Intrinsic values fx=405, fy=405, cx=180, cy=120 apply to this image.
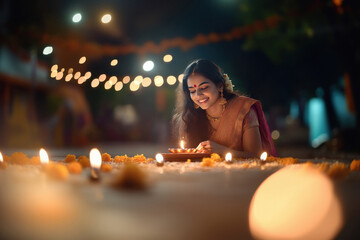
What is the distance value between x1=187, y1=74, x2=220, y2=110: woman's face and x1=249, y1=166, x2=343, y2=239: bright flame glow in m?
2.06

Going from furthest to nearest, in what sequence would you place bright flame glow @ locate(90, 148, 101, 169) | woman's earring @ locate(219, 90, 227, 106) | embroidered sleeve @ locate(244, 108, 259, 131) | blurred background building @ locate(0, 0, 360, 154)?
blurred background building @ locate(0, 0, 360, 154)
woman's earring @ locate(219, 90, 227, 106)
embroidered sleeve @ locate(244, 108, 259, 131)
bright flame glow @ locate(90, 148, 101, 169)

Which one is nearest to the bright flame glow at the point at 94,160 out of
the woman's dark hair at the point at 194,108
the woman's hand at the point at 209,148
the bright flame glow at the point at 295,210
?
the bright flame glow at the point at 295,210

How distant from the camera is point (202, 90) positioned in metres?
3.67

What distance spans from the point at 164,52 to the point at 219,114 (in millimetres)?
6866

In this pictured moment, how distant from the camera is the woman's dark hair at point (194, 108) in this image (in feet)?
12.2

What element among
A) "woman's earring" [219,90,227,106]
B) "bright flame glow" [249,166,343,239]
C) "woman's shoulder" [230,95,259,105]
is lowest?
"bright flame glow" [249,166,343,239]

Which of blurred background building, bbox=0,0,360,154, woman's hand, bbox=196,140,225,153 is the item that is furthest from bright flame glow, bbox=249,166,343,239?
blurred background building, bbox=0,0,360,154

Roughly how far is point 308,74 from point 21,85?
12366 millimetres

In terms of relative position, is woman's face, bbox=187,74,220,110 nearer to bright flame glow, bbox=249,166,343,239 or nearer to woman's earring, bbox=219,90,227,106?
woman's earring, bbox=219,90,227,106

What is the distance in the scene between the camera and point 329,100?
18062mm

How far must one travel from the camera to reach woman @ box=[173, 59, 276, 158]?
3617 millimetres

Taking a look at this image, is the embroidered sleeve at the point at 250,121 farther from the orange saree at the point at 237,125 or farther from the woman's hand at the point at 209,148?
the woman's hand at the point at 209,148

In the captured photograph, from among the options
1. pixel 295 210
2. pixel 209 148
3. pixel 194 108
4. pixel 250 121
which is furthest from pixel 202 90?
pixel 295 210

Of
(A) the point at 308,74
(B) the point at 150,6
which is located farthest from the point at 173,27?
(A) the point at 308,74
